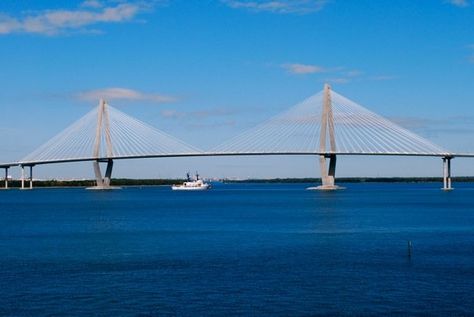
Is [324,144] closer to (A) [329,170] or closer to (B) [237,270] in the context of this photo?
(A) [329,170]

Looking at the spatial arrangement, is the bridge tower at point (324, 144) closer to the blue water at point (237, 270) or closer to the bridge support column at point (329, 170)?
the bridge support column at point (329, 170)

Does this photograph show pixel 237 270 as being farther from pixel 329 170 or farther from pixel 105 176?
pixel 105 176

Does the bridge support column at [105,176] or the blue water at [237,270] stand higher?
the bridge support column at [105,176]

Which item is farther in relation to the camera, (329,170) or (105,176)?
(105,176)

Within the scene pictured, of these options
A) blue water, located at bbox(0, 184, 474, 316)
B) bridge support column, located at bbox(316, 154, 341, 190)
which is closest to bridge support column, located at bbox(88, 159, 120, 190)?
bridge support column, located at bbox(316, 154, 341, 190)

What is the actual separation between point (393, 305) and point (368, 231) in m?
18.0

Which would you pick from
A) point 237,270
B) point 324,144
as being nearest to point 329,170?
point 324,144

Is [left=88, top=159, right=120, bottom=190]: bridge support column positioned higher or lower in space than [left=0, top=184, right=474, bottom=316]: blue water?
higher

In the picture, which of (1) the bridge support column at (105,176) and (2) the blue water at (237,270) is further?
(1) the bridge support column at (105,176)

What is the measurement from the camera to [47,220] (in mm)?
45656

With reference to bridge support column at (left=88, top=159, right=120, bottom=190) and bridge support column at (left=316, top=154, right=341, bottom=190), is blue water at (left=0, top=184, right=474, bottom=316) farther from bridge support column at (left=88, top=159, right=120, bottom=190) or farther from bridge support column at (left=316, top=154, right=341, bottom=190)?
bridge support column at (left=88, top=159, right=120, bottom=190)

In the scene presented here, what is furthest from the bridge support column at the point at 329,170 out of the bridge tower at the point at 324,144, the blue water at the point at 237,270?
the blue water at the point at 237,270

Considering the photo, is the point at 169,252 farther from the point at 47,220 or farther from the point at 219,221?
the point at 47,220

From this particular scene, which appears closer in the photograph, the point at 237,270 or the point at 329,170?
the point at 237,270
